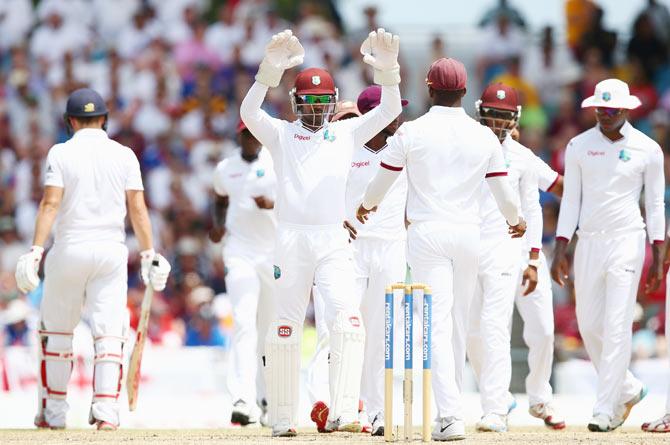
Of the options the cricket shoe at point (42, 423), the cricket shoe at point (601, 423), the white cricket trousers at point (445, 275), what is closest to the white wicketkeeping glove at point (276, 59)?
the white cricket trousers at point (445, 275)

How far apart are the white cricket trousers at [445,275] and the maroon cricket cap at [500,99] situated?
190cm

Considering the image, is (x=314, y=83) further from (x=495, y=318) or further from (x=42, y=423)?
(x=42, y=423)

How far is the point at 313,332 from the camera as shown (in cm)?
1700

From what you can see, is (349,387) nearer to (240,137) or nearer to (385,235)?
(385,235)

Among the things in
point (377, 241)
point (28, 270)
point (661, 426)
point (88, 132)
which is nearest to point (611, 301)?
point (661, 426)

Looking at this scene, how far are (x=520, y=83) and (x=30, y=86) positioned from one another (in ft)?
21.2

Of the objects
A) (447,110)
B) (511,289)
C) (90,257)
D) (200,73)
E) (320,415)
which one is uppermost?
(200,73)

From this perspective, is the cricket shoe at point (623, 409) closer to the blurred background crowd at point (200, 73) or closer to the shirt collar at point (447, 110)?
the shirt collar at point (447, 110)

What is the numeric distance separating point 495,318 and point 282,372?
2.00 m

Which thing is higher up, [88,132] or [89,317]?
[88,132]

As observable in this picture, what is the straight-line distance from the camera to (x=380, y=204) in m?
12.0

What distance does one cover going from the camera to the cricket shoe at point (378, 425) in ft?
37.5

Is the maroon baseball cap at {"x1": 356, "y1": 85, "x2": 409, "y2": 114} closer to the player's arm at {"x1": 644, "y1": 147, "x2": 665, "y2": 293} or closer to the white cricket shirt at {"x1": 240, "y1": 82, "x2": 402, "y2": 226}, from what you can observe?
the white cricket shirt at {"x1": 240, "y1": 82, "x2": 402, "y2": 226}

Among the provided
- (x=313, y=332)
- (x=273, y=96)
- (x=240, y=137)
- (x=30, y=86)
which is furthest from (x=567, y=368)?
(x=30, y=86)
